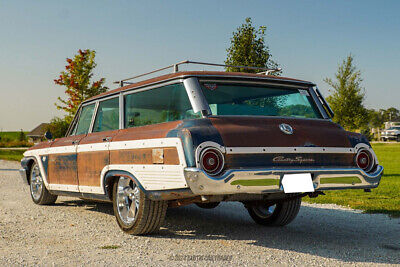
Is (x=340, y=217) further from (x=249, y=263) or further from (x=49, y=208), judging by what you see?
(x=49, y=208)

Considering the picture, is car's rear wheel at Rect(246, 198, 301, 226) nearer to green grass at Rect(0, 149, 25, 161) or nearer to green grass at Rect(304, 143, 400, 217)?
green grass at Rect(304, 143, 400, 217)

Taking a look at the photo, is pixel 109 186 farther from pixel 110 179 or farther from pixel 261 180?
pixel 261 180

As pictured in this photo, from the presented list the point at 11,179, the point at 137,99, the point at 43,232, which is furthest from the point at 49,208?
the point at 11,179

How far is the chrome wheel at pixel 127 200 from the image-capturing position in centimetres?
529

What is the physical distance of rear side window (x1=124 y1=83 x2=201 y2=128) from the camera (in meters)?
4.93

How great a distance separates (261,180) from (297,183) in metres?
0.39

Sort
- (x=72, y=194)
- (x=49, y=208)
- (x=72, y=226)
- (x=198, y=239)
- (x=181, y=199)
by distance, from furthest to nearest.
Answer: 1. (x=49, y=208)
2. (x=72, y=194)
3. (x=72, y=226)
4. (x=198, y=239)
5. (x=181, y=199)

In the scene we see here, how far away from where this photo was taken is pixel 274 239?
5324 mm

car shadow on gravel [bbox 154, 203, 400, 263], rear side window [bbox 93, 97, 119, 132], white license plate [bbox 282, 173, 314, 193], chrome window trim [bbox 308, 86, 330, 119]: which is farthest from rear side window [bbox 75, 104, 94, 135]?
white license plate [bbox 282, 173, 314, 193]

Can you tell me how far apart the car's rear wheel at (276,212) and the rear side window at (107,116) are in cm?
202

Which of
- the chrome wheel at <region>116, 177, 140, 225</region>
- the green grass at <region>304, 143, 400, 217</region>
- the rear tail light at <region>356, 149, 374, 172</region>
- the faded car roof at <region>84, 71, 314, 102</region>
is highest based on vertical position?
the faded car roof at <region>84, 71, 314, 102</region>

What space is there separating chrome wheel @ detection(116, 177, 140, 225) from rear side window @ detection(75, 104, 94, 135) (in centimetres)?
154

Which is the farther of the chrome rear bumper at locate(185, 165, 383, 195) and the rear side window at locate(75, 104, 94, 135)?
the rear side window at locate(75, 104, 94, 135)

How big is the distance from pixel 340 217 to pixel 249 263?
3.16 metres
